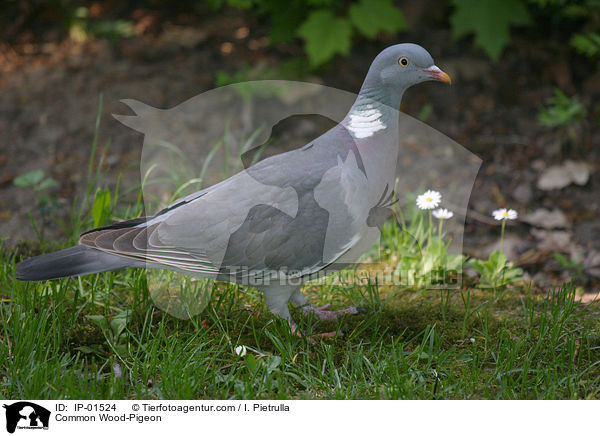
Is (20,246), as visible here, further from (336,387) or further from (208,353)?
(336,387)

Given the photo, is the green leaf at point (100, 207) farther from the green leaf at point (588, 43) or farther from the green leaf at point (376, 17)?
the green leaf at point (588, 43)

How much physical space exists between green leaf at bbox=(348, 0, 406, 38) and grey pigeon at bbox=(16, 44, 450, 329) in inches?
98.7

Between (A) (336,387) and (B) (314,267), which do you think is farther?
(B) (314,267)

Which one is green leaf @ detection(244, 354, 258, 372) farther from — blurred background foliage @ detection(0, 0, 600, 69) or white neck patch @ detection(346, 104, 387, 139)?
blurred background foliage @ detection(0, 0, 600, 69)

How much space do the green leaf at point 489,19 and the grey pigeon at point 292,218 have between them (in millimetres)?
2681

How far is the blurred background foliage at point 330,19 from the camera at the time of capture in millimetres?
5254

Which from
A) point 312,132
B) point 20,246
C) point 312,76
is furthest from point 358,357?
point 312,76

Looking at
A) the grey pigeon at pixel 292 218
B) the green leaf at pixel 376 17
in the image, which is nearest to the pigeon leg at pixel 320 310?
the grey pigeon at pixel 292 218

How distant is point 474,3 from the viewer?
534cm

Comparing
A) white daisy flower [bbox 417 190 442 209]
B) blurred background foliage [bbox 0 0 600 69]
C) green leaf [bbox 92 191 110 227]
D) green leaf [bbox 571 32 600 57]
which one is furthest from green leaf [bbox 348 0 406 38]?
green leaf [bbox 92 191 110 227]

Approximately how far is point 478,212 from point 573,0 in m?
→ 2.15

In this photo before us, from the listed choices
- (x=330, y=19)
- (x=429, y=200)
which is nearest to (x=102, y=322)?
(x=429, y=200)

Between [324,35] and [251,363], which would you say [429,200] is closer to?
[251,363]
